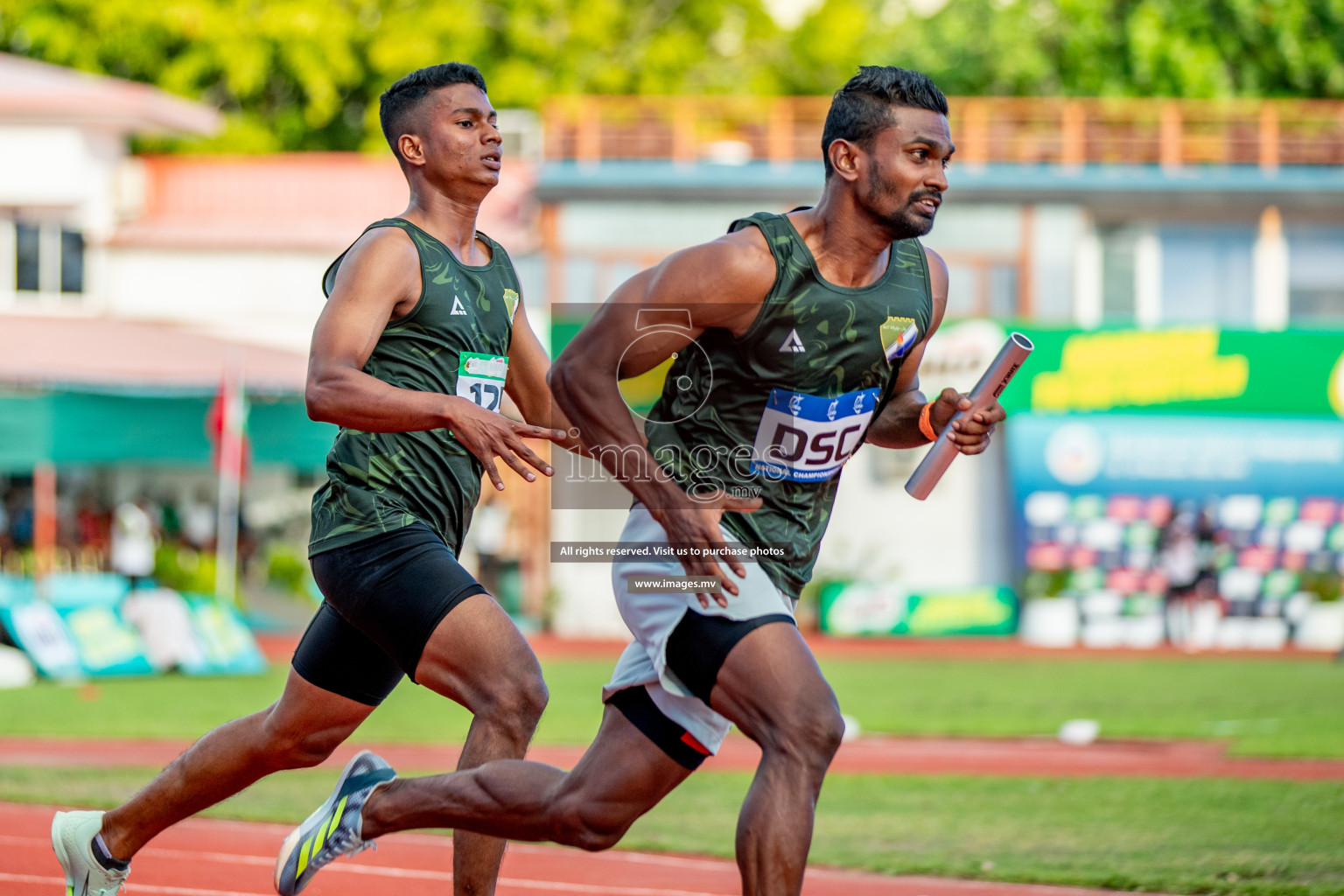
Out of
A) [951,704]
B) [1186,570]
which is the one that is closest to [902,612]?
[1186,570]

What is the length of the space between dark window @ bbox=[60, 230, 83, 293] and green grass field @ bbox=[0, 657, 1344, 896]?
15.2 m

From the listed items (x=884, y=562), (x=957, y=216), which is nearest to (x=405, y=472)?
(x=884, y=562)

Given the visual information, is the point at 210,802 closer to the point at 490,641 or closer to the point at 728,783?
the point at 490,641

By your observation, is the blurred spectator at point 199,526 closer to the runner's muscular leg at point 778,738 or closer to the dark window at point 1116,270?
the dark window at point 1116,270

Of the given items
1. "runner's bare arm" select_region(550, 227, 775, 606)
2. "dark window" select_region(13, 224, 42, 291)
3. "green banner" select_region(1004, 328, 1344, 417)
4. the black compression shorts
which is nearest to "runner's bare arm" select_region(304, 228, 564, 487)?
"runner's bare arm" select_region(550, 227, 775, 606)

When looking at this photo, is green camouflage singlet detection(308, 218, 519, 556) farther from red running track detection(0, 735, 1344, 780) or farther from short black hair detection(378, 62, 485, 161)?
red running track detection(0, 735, 1344, 780)

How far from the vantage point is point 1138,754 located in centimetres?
1058

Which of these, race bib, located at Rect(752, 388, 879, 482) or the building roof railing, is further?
the building roof railing

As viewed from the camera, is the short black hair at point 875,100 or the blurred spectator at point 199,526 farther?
the blurred spectator at point 199,526

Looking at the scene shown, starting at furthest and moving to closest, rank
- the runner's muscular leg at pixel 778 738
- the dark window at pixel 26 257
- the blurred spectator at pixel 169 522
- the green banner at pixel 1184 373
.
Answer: the dark window at pixel 26 257, the blurred spectator at pixel 169 522, the green banner at pixel 1184 373, the runner's muscular leg at pixel 778 738

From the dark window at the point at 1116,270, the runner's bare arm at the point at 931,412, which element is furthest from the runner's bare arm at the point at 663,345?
the dark window at the point at 1116,270

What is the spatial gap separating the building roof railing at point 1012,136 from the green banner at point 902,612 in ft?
25.7

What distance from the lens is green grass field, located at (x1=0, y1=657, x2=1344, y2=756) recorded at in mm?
11883

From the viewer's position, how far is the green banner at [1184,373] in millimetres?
22969
